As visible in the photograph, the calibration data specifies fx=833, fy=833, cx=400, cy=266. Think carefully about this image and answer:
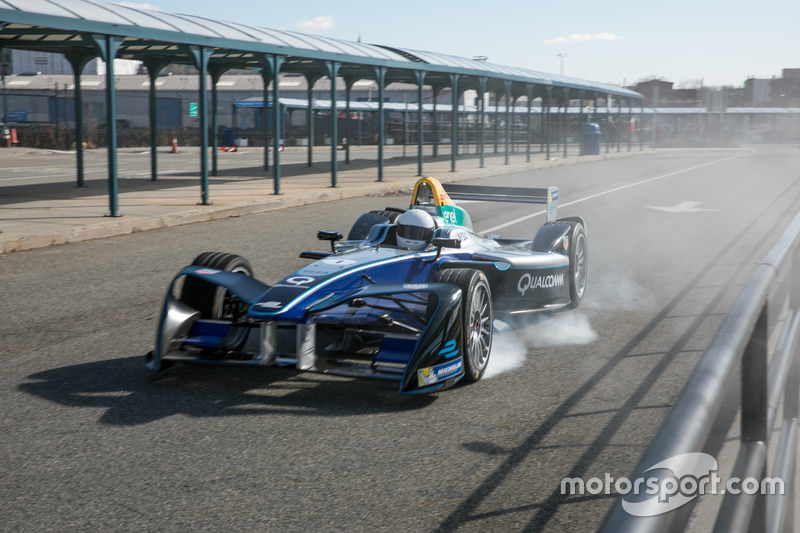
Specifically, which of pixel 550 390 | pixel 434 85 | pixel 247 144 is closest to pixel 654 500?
pixel 550 390

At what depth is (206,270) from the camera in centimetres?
593

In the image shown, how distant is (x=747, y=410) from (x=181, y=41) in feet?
49.7

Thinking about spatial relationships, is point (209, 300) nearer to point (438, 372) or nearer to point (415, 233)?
point (415, 233)

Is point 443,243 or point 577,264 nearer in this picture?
point 443,243

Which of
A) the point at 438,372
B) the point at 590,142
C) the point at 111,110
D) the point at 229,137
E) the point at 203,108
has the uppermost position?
the point at 229,137

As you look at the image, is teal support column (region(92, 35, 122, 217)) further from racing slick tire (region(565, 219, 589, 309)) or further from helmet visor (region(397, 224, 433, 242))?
helmet visor (region(397, 224, 433, 242))

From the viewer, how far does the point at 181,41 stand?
51.7ft

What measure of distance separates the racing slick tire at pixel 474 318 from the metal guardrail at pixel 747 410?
7.20 ft

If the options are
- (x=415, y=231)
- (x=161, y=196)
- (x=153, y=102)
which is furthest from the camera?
(x=153, y=102)

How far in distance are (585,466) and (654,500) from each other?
3.03 metres

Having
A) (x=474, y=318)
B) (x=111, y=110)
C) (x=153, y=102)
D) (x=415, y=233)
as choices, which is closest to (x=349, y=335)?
(x=474, y=318)

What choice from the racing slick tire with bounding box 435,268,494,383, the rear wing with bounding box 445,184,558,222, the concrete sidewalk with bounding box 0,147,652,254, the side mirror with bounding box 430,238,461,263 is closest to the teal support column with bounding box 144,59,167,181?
the concrete sidewalk with bounding box 0,147,652,254

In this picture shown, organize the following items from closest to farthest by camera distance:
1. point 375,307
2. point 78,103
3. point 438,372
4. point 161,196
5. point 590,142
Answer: point 438,372, point 375,307, point 161,196, point 78,103, point 590,142

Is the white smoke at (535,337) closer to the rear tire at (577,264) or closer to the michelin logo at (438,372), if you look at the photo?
the rear tire at (577,264)
